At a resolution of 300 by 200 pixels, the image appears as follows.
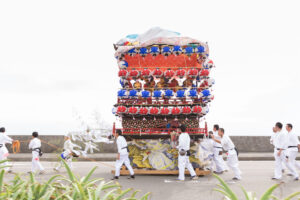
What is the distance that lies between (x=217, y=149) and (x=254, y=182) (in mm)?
1956

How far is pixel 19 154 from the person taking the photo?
629 inches

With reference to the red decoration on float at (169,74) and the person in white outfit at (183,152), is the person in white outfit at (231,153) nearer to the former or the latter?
the person in white outfit at (183,152)

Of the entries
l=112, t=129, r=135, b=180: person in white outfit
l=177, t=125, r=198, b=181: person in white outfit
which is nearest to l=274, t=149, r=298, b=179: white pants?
l=177, t=125, r=198, b=181: person in white outfit

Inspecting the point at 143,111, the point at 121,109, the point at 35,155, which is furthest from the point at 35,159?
the point at 143,111

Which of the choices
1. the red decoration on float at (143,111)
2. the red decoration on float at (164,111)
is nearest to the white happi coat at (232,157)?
the red decoration on float at (164,111)

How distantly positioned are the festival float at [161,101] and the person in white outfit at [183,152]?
0.42 meters

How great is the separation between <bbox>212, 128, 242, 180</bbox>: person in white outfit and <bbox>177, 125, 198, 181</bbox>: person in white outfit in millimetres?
1271

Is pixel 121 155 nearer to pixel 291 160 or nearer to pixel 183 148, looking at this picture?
pixel 183 148

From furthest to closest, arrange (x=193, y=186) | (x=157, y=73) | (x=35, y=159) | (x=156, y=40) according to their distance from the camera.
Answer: (x=35, y=159) < (x=156, y=40) < (x=157, y=73) < (x=193, y=186)

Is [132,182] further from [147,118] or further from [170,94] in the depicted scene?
[170,94]

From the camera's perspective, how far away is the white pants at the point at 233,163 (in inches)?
343

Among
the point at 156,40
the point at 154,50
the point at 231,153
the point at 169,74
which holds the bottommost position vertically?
the point at 231,153

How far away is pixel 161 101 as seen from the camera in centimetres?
920

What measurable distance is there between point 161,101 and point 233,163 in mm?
3106
